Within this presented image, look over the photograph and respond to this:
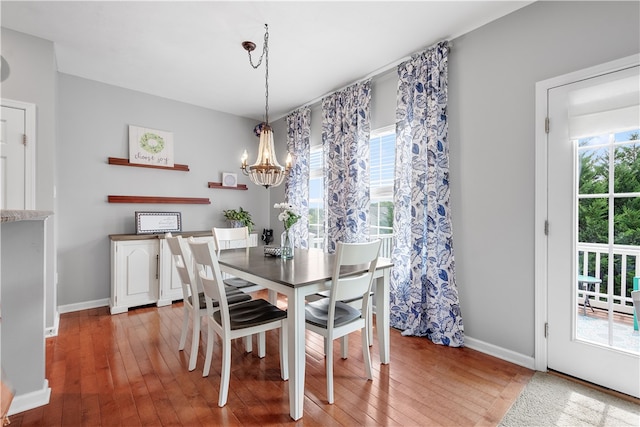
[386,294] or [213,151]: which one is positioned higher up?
[213,151]

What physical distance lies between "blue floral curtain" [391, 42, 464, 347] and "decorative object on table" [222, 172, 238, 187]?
2.76 m

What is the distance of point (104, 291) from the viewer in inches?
145

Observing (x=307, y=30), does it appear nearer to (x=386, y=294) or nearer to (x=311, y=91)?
(x=311, y=91)

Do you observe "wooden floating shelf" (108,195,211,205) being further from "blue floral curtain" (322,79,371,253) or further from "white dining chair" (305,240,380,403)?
"white dining chair" (305,240,380,403)

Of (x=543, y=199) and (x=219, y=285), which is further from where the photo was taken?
(x=543, y=199)

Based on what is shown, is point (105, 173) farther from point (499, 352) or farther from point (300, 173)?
point (499, 352)

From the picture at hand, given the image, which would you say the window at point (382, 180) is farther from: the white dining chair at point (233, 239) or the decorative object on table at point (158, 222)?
the decorative object on table at point (158, 222)

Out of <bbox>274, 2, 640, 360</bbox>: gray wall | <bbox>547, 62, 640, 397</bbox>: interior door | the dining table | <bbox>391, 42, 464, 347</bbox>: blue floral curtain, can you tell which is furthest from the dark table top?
<bbox>547, 62, 640, 397</bbox>: interior door

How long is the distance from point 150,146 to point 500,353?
4.47 meters

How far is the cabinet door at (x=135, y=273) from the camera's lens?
3.43 meters

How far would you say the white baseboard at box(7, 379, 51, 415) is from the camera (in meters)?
1.74

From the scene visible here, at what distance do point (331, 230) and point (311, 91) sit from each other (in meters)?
1.80

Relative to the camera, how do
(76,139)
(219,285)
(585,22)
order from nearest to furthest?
(219,285)
(585,22)
(76,139)

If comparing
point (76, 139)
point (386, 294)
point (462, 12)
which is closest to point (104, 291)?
point (76, 139)
